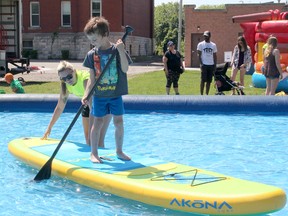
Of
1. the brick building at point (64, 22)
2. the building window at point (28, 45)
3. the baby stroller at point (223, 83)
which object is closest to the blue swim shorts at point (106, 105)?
the baby stroller at point (223, 83)

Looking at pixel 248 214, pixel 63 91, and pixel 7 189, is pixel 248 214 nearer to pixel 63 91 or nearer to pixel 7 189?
pixel 7 189

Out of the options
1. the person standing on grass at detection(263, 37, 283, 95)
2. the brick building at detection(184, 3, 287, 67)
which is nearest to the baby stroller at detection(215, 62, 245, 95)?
the person standing on grass at detection(263, 37, 283, 95)

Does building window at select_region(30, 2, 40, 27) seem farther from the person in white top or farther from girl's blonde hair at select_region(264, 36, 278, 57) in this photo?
girl's blonde hair at select_region(264, 36, 278, 57)

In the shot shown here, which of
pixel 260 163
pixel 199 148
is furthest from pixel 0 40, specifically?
pixel 260 163

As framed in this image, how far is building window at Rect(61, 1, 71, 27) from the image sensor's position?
116 feet

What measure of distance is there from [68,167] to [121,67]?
111cm

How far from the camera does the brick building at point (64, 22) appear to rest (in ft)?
113

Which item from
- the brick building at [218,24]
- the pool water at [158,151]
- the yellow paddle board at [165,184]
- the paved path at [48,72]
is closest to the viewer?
the yellow paddle board at [165,184]

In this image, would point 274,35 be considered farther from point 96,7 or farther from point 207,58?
point 96,7

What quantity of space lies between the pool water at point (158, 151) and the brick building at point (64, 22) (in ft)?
82.4

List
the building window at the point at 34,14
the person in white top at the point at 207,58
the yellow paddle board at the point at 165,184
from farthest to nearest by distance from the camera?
the building window at the point at 34,14, the person in white top at the point at 207,58, the yellow paddle board at the point at 165,184

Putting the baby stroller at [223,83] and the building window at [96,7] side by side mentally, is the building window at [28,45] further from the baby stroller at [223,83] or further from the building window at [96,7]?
the baby stroller at [223,83]

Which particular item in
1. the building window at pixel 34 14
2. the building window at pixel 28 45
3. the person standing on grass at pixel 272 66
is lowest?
the person standing on grass at pixel 272 66

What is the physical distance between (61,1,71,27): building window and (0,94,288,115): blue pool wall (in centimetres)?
2576
